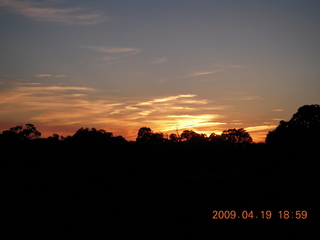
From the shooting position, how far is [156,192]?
29359 millimetres

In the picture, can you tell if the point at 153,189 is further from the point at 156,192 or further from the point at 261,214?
the point at 261,214

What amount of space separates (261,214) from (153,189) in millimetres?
11557

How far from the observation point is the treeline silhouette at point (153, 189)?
20.4 m

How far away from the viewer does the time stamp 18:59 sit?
70.6 ft

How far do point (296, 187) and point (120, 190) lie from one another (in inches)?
679

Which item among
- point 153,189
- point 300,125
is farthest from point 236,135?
point 153,189

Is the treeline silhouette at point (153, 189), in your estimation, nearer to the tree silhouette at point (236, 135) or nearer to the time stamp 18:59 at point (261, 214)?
the time stamp 18:59 at point (261, 214)

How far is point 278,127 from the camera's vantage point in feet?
227

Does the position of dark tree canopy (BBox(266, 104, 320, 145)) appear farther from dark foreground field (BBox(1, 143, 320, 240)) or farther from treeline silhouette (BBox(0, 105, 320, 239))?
dark foreground field (BBox(1, 143, 320, 240))

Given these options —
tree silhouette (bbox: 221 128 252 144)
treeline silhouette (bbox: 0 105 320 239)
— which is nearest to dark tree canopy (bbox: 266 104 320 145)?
treeline silhouette (bbox: 0 105 320 239)

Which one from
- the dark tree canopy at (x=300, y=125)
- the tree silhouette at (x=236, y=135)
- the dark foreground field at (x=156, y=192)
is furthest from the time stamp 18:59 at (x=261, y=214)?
the tree silhouette at (x=236, y=135)

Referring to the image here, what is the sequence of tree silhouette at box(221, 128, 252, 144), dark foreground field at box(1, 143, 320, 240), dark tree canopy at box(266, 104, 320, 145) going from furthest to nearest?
tree silhouette at box(221, 128, 252, 144) → dark tree canopy at box(266, 104, 320, 145) → dark foreground field at box(1, 143, 320, 240)

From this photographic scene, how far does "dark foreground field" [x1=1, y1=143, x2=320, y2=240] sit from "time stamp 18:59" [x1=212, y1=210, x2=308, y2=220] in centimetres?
20

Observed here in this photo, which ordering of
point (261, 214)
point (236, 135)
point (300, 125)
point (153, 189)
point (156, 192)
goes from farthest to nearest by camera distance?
Result: point (236, 135) → point (300, 125) → point (153, 189) → point (156, 192) → point (261, 214)
